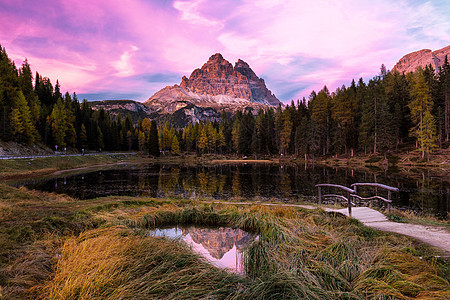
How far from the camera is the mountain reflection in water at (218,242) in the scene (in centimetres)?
659

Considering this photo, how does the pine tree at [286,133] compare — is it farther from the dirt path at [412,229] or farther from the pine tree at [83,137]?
the pine tree at [83,137]

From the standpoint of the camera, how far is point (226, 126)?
100812 mm

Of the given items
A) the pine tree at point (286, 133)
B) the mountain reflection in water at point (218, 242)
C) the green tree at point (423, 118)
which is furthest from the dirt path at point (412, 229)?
the pine tree at point (286, 133)

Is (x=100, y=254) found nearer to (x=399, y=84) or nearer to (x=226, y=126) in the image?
(x=399, y=84)

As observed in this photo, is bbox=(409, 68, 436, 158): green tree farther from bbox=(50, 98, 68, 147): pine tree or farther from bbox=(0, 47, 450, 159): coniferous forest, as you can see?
bbox=(50, 98, 68, 147): pine tree

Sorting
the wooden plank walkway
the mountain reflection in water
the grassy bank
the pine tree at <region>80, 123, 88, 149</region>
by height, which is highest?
the pine tree at <region>80, 123, 88, 149</region>

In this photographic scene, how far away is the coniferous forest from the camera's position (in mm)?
49188

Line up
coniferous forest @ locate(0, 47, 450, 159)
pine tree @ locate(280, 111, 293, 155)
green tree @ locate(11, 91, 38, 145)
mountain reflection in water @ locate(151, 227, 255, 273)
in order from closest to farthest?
mountain reflection in water @ locate(151, 227, 255, 273), coniferous forest @ locate(0, 47, 450, 159), green tree @ locate(11, 91, 38, 145), pine tree @ locate(280, 111, 293, 155)

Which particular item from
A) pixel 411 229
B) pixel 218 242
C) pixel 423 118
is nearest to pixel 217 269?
pixel 218 242

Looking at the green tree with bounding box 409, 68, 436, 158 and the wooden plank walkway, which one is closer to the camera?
the wooden plank walkway

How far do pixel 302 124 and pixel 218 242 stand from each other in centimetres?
6302

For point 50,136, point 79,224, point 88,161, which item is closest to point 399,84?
point 79,224

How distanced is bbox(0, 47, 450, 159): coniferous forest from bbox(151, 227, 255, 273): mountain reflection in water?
160 feet

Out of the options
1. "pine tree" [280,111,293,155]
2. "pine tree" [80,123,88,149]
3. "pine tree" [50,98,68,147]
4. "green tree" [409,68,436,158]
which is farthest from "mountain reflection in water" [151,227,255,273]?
"pine tree" [80,123,88,149]
